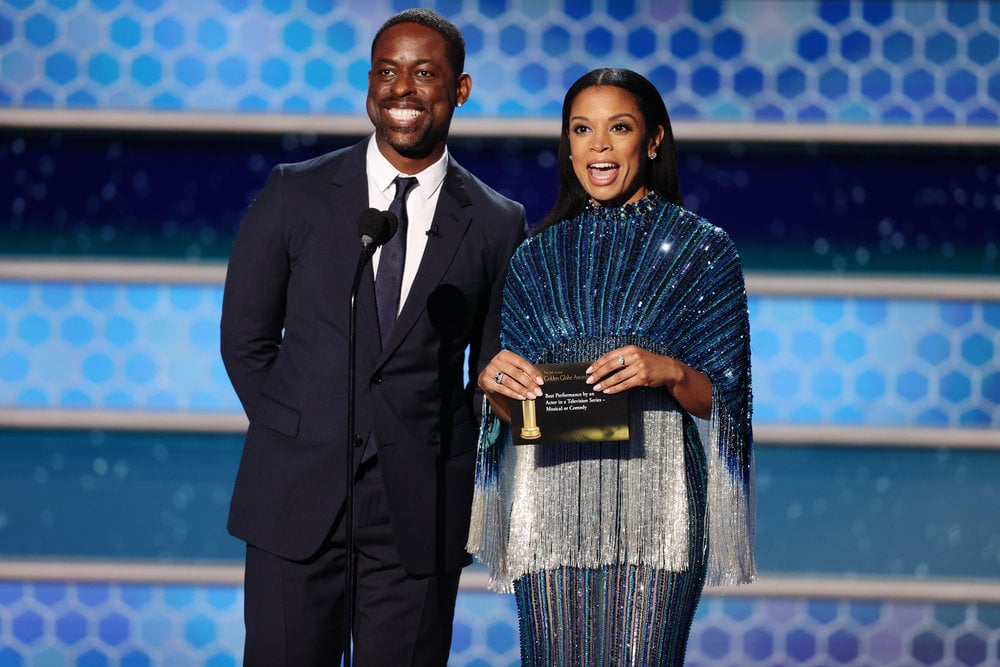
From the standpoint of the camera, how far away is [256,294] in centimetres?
246

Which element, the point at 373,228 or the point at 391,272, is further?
the point at 391,272

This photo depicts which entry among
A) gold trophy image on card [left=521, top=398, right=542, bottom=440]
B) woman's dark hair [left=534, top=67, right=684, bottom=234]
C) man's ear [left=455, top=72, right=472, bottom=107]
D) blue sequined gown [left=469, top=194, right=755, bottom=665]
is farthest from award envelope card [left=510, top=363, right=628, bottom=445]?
man's ear [left=455, top=72, right=472, bottom=107]

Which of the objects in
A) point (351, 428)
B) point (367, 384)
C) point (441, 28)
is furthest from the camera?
point (441, 28)

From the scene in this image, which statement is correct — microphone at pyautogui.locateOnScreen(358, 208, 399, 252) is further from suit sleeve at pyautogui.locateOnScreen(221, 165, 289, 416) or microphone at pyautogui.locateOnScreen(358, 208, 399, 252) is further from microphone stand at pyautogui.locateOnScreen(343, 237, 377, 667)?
suit sleeve at pyautogui.locateOnScreen(221, 165, 289, 416)

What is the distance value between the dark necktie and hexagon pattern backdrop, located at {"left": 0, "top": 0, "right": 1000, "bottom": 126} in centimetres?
115

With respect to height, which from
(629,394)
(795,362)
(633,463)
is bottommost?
(633,463)

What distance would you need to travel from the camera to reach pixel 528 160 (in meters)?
Result: 3.58

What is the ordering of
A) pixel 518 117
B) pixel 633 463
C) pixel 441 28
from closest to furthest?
1. pixel 633 463
2. pixel 441 28
3. pixel 518 117

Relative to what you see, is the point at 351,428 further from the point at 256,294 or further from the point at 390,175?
the point at 390,175

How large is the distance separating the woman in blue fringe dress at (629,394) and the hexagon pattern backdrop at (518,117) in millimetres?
1267

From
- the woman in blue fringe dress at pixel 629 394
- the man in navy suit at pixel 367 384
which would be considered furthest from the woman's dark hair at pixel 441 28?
Result: the woman in blue fringe dress at pixel 629 394

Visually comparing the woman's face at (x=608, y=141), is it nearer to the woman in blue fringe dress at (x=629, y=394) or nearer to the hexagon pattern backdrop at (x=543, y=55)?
the woman in blue fringe dress at (x=629, y=394)

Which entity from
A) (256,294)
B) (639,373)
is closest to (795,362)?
(639,373)

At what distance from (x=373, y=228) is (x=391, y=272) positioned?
0.29 metres
